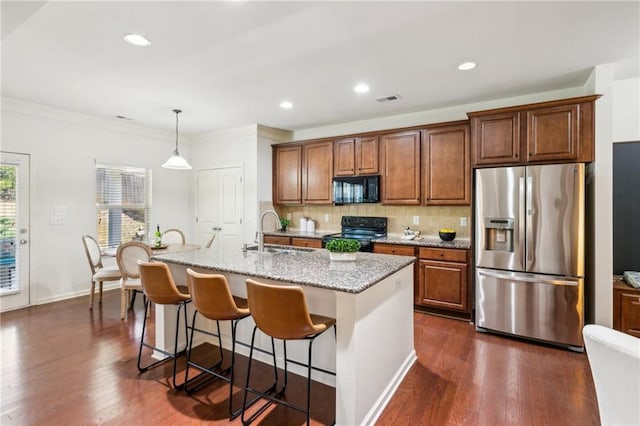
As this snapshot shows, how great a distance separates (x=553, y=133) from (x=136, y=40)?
3.94 metres

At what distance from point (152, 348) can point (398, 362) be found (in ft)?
7.15

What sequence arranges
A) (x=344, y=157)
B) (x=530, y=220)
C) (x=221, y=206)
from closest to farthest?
(x=530, y=220), (x=344, y=157), (x=221, y=206)

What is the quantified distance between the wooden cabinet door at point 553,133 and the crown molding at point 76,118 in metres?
5.64

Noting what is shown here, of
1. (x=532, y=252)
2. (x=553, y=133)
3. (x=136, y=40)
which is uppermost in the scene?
(x=136, y=40)

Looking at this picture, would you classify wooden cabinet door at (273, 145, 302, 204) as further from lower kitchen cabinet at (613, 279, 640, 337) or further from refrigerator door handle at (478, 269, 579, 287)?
lower kitchen cabinet at (613, 279, 640, 337)

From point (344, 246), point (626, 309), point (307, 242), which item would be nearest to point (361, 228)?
point (307, 242)

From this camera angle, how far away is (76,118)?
468 centimetres

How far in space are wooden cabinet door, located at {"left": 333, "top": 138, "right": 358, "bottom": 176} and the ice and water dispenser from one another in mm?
2133

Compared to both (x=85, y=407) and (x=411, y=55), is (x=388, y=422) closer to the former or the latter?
(x=85, y=407)

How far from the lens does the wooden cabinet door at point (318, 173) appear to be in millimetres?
5160

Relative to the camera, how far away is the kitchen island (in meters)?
1.88

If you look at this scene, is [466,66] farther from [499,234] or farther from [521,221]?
[499,234]

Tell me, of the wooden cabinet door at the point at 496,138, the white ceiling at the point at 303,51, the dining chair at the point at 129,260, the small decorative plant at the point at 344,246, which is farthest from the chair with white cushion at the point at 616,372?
the dining chair at the point at 129,260

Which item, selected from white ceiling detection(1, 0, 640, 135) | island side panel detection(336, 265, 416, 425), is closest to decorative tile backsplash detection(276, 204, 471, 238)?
white ceiling detection(1, 0, 640, 135)
